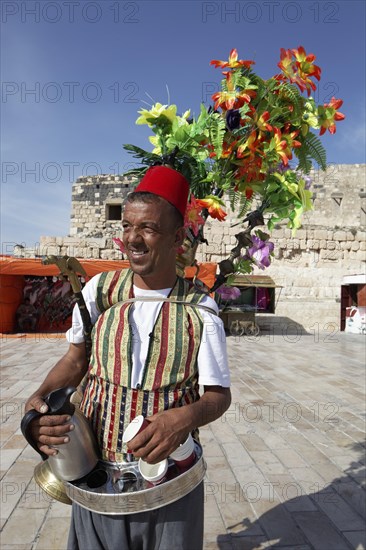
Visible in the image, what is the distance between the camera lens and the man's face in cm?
146

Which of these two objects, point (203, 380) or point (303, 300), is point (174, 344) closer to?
point (203, 380)

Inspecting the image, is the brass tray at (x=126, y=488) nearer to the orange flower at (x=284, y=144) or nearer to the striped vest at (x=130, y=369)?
the striped vest at (x=130, y=369)

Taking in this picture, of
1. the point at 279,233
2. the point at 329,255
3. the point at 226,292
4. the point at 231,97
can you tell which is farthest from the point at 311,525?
the point at 329,255

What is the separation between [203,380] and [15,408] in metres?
4.86

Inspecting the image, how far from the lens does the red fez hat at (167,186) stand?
148cm

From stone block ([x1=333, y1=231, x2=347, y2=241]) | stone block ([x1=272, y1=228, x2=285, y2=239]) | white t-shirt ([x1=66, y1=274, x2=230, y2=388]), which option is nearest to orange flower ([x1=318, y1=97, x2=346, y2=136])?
white t-shirt ([x1=66, y1=274, x2=230, y2=388])

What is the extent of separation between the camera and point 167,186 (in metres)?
1.49

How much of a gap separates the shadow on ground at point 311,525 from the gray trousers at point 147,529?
5.00 ft

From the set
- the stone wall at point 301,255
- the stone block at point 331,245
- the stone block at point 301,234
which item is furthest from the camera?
the stone block at point 331,245

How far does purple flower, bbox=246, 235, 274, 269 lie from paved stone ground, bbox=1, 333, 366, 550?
1.95m

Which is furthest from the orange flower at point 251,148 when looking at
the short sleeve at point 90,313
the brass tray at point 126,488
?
the brass tray at point 126,488

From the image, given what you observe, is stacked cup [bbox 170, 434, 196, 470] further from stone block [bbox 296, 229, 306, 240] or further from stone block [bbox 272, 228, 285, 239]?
stone block [bbox 296, 229, 306, 240]

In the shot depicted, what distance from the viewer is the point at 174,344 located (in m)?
1.46

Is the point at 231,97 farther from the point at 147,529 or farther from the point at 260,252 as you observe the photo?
the point at 147,529
